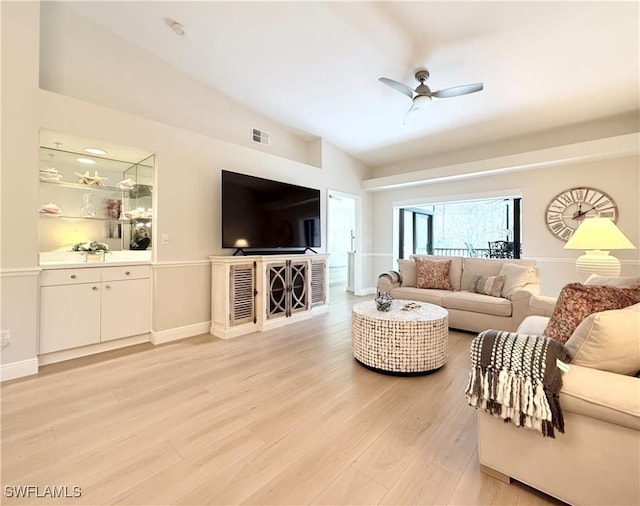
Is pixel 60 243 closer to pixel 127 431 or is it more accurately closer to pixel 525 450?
pixel 127 431

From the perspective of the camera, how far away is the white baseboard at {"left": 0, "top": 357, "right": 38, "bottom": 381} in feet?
8.00

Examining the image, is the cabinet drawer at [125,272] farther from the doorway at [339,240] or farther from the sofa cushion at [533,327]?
the doorway at [339,240]

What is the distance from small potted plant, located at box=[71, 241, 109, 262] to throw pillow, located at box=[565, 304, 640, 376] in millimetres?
4093

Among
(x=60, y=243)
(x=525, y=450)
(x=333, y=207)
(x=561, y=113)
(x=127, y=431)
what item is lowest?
(x=127, y=431)

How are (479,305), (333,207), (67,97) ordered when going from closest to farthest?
(67,97) → (479,305) → (333,207)

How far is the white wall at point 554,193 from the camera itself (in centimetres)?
404

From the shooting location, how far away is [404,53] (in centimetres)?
319

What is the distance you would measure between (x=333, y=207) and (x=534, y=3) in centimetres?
624

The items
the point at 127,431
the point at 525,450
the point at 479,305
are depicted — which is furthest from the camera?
the point at 479,305

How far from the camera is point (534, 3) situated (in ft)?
8.28

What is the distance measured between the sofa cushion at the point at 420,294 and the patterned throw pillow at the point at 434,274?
0.38ft

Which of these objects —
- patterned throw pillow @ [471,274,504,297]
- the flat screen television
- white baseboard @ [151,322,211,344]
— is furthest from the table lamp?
white baseboard @ [151,322,211,344]

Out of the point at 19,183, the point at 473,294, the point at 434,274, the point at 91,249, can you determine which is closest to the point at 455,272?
the point at 434,274

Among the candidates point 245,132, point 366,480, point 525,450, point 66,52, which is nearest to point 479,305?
point 525,450
